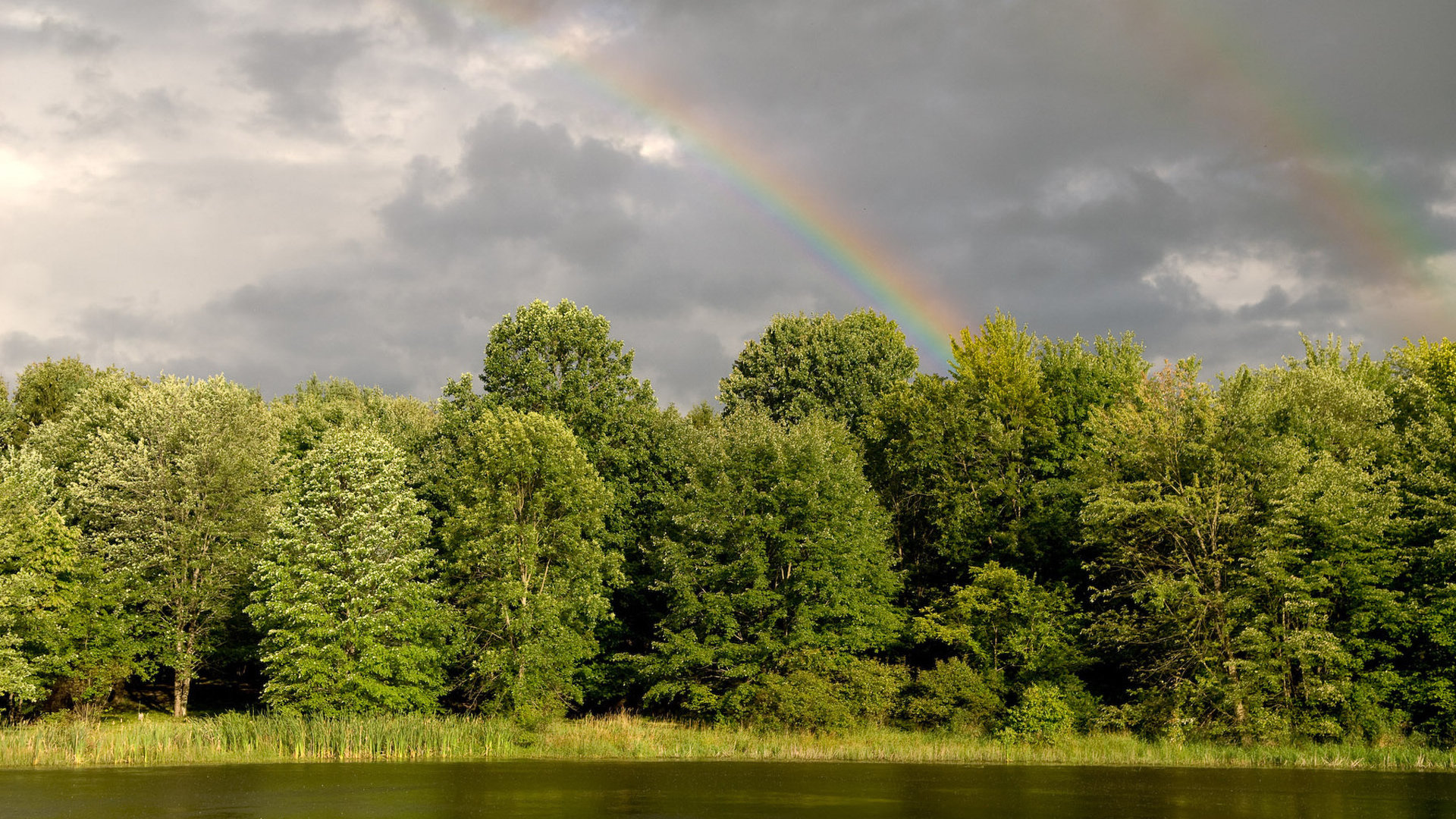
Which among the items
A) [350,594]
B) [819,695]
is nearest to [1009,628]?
[819,695]

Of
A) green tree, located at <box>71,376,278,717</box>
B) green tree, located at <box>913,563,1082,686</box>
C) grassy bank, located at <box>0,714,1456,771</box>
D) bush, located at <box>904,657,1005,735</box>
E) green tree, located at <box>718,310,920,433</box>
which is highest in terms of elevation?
green tree, located at <box>718,310,920,433</box>

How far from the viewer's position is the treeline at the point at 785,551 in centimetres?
5084

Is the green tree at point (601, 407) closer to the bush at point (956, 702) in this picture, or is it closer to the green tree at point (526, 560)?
the green tree at point (526, 560)

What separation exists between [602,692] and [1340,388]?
135 ft

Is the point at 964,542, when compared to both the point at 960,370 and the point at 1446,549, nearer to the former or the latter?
the point at 960,370

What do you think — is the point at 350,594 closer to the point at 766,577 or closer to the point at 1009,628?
the point at 766,577

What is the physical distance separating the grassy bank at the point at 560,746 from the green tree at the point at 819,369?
34.2 metres

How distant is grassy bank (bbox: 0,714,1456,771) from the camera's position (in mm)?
45094

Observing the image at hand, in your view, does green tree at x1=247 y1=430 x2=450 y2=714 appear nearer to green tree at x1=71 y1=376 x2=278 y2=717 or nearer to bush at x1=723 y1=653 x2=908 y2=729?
green tree at x1=71 y1=376 x2=278 y2=717

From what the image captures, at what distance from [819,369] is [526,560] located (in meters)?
38.0

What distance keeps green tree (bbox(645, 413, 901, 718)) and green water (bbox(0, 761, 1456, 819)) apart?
11.7m

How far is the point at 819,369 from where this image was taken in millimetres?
89312

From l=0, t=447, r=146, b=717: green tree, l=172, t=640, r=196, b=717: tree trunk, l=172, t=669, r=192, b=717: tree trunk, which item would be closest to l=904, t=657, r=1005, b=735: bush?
l=172, t=640, r=196, b=717: tree trunk

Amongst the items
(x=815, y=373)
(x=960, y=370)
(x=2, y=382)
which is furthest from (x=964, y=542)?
(x=2, y=382)
